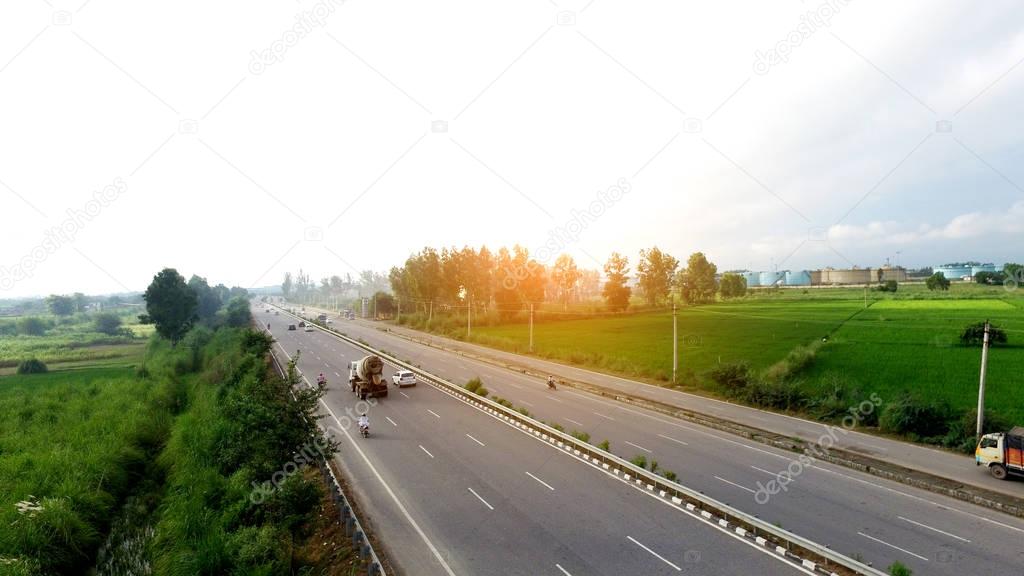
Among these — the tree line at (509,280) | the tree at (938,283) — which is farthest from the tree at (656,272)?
the tree at (938,283)

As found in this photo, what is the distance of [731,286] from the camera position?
393 ft

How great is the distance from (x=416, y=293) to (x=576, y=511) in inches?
3430

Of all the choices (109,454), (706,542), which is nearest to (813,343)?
(706,542)

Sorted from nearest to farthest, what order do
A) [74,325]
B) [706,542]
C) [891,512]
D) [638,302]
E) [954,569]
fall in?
1. [954,569]
2. [706,542]
3. [891,512]
4. [638,302]
5. [74,325]

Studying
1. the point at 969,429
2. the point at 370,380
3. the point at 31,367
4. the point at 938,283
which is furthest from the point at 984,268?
the point at 31,367

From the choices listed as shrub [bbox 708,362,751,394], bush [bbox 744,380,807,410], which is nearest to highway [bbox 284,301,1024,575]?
bush [bbox 744,380,807,410]

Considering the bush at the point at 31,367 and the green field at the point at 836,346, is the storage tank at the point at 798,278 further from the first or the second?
the bush at the point at 31,367

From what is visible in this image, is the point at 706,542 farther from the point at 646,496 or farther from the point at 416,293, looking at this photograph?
the point at 416,293

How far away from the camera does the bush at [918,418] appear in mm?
24594

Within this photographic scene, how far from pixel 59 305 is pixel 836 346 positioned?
671 feet

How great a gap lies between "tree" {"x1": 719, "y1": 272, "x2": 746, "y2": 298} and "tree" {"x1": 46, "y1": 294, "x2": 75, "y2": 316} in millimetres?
197687

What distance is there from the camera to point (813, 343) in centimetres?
4747

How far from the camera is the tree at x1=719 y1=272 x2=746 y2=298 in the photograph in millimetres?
118688

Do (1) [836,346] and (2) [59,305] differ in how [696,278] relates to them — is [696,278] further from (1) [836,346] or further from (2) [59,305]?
(2) [59,305]
